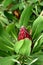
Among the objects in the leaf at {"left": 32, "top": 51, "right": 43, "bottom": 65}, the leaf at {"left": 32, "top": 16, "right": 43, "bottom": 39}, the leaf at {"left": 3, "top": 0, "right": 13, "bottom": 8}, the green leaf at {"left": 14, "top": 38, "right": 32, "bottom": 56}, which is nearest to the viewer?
the green leaf at {"left": 14, "top": 38, "right": 32, "bottom": 56}

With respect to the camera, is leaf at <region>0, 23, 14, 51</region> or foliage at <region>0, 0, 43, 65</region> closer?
foliage at <region>0, 0, 43, 65</region>

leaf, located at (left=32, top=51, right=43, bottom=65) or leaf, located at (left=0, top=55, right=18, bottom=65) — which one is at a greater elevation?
leaf, located at (left=0, top=55, right=18, bottom=65)

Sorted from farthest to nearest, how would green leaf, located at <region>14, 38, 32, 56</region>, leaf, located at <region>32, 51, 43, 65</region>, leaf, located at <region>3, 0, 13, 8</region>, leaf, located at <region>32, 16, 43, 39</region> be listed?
leaf, located at <region>3, 0, 13, 8</region>, leaf, located at <region>32, 16, 43, 39</region>, leaf, located at <region>32, 51, 43, 65</region>, green leaf, located at <region>14, 38, 32, 56</region>

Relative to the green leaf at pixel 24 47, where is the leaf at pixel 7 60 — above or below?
below

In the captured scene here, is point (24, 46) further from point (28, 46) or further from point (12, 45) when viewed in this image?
point (12, 45)

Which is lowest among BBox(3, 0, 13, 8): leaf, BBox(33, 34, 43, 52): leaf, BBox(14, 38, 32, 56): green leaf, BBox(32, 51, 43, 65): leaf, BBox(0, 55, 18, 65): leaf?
BBox(3, 0, 13, 8): leaf

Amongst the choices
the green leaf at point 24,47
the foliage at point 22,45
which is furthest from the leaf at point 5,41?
the green leaf at point 24,47

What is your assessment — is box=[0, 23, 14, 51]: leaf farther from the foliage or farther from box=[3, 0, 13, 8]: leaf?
box=[3, 0, 13, 8]: leaf

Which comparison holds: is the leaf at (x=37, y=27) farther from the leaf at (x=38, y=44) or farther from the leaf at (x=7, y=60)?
the leaf at (x=7, y=60)

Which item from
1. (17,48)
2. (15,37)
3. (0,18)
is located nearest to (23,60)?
(17,48)

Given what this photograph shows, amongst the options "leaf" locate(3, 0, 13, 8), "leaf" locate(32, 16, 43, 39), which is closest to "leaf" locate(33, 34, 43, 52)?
"leaf" locate(32, 16, 43, 39)
